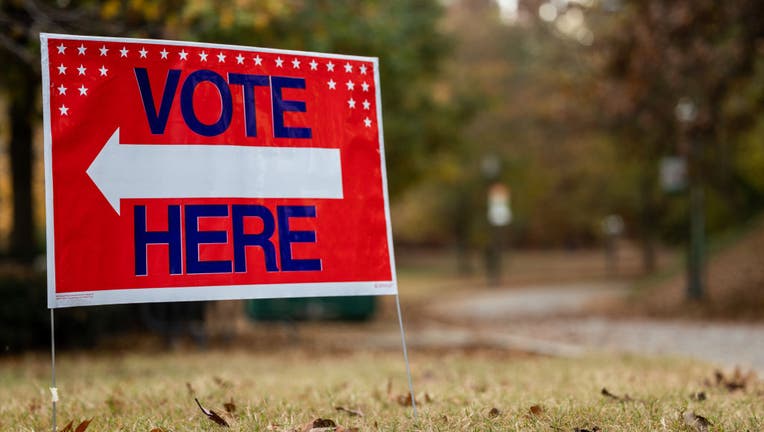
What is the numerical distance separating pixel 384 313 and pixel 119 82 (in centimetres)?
1815

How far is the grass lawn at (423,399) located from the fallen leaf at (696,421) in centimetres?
2

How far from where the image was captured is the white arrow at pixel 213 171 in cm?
369

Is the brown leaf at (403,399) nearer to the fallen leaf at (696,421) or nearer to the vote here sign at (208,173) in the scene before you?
the vote here sign at (208,173)

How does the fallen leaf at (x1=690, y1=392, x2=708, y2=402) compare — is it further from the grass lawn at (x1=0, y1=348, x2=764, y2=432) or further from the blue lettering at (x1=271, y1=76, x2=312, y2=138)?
the blue lettering at (x1=271, y1=76, x2=312, y2=138)

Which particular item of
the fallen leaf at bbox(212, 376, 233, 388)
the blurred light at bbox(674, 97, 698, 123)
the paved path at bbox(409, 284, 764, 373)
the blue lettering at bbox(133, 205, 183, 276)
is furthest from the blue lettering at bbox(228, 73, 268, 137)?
the blurred light at bbox(674, 97, 698, 123)

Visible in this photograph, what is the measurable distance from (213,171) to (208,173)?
0.03 metres

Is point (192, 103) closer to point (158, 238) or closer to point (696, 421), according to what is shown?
point (158, 238)

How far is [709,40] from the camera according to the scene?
14.0 meters

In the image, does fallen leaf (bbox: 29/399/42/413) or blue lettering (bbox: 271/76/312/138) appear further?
fallen leaf (bbox: 29/399/42/413)

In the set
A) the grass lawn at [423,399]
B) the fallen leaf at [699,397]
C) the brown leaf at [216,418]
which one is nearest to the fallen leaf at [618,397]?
the grass lawn at [423,399]

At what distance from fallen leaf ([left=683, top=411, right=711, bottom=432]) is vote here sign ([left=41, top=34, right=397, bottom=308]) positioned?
150 cm

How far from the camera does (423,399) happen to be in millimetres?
4766

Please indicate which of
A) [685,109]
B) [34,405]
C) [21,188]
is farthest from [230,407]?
[685,109]

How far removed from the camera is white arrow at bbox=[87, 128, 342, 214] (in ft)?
12.1
